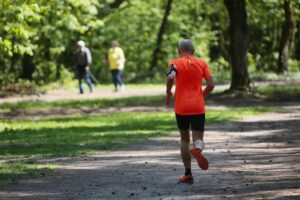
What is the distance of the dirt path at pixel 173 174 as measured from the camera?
33.6 ft

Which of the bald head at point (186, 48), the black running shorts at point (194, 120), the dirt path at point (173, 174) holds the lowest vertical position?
the dirt path at point (173, 174)

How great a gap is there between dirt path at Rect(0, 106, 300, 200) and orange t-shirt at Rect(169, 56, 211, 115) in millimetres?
1071

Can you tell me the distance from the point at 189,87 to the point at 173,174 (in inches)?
70.0

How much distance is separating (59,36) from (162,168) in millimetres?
27104

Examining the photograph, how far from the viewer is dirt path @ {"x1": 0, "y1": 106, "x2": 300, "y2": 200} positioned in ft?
33.6

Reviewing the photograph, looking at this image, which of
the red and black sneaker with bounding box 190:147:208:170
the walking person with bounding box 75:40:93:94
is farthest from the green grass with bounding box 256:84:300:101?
the red and black sneaker with bounding box 190:147:208:170

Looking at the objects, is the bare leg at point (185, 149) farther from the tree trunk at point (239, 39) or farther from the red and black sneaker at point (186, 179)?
the tree trunk at point (239, 39)

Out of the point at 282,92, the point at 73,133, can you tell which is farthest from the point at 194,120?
the point at 282,92

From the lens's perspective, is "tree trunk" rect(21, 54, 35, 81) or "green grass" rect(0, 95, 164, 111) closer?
"green grass" rect(0, 95, 164, 111)

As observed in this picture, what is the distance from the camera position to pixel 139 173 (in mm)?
12359

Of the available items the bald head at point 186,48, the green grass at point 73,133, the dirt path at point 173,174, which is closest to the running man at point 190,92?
the bald head at point 186,48

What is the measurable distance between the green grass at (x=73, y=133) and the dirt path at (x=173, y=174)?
667mm

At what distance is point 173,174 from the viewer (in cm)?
1216

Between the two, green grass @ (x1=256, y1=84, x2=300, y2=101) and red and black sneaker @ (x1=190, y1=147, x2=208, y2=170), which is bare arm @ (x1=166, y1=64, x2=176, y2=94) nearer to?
red and black sneaker @ (x1=190, y1=147, x2=208, y2=170)
